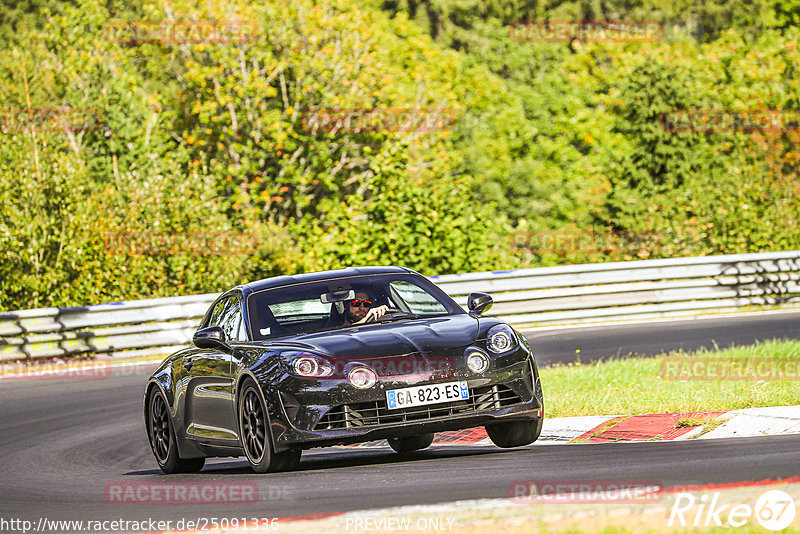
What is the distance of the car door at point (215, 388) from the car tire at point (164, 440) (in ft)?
1.16

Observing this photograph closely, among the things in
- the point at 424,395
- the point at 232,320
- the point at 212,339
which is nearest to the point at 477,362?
the point at 424,395

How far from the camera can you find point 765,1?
79438mm

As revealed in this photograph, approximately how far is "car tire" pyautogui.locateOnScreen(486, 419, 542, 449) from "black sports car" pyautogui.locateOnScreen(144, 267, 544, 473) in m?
0.01

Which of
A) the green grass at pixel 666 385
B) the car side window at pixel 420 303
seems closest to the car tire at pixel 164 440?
the car side window at pixel 420 303

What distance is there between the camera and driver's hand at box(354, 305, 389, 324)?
973 centimetres

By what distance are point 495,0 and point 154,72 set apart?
1962 inches

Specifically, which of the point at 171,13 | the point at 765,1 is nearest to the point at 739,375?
the point at 171,13

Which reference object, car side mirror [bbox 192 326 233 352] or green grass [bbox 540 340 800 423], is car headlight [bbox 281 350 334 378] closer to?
car side mirror [bbox 192 326 233 352]

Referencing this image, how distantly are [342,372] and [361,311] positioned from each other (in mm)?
1249

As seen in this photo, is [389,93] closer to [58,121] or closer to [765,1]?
[58,121]

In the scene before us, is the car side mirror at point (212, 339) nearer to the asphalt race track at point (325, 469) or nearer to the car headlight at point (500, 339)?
the asphalt race track at point (325, 469)

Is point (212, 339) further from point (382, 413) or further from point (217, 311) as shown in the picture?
point (382, 413)

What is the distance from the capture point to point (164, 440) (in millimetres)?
10750

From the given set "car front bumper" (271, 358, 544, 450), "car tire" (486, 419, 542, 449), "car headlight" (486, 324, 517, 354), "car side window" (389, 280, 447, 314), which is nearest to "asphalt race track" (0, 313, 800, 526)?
"car tire" (486, 419, 542, 449)
